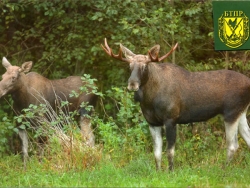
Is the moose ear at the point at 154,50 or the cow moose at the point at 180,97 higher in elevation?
the moose ear at the point at 154,50

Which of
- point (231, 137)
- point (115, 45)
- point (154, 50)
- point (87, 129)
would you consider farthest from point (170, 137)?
point (115, 45)

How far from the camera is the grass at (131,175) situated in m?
9.48

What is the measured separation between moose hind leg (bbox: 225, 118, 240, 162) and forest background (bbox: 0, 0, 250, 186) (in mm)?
807

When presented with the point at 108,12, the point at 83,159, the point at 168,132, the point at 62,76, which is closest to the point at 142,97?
the point at 168,132

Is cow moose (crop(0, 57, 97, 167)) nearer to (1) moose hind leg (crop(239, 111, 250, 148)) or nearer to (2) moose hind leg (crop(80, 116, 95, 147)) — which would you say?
(2) moose hind leg (crop(80, 116, 95, 147))

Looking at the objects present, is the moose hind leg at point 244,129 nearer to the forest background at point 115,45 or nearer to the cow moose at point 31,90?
the forest background at point 115,45

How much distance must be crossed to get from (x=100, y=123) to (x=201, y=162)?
6.55 feet

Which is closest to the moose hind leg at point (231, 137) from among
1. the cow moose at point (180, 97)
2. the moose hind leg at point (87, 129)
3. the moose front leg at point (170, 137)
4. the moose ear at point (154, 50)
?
the cow moose at point (180, 97)

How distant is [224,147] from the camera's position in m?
12.8

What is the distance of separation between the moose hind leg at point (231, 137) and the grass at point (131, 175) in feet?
0.69

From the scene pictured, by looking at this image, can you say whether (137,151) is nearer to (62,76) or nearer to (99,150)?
(99,150)

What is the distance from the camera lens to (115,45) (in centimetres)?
1483

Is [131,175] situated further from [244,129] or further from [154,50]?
[244,129]

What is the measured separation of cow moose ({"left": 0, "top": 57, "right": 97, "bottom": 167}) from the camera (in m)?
13.4
